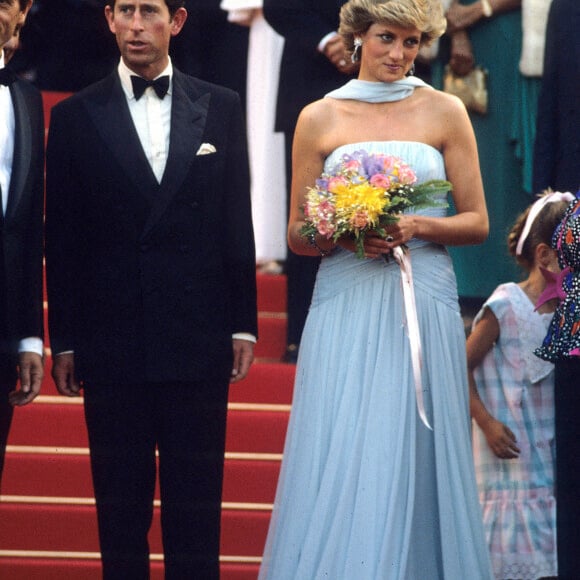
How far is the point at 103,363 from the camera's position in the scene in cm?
464

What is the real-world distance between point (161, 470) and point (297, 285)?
2204 mm

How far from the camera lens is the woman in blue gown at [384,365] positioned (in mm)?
4695

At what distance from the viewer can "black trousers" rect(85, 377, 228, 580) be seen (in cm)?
463

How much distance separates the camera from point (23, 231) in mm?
4605

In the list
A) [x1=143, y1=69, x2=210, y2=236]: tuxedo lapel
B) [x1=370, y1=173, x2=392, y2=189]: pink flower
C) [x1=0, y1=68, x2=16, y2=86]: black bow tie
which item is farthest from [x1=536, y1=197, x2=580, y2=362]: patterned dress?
[x1=0, y1=68, x2=16, y2=86]: black bow tie

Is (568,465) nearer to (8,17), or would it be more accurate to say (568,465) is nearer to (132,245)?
(132,245)

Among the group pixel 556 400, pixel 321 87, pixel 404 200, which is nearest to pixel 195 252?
pixel 404 200

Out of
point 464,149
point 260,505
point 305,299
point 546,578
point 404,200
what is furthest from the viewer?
point 305,299

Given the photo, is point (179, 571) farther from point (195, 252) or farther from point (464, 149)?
point (464, 149)

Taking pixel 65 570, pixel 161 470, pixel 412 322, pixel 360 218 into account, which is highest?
pixel 360 218

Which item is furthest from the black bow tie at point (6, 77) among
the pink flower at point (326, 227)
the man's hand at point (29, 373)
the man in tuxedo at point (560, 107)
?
the man in tuxedo at point (560, 107)

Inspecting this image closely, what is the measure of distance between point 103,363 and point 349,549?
3.23 ft

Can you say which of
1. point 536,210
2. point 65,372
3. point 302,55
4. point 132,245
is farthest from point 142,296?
point 302,55

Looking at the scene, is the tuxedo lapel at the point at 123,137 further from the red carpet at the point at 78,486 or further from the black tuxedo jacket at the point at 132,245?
the red carpet at the point at 78,486
